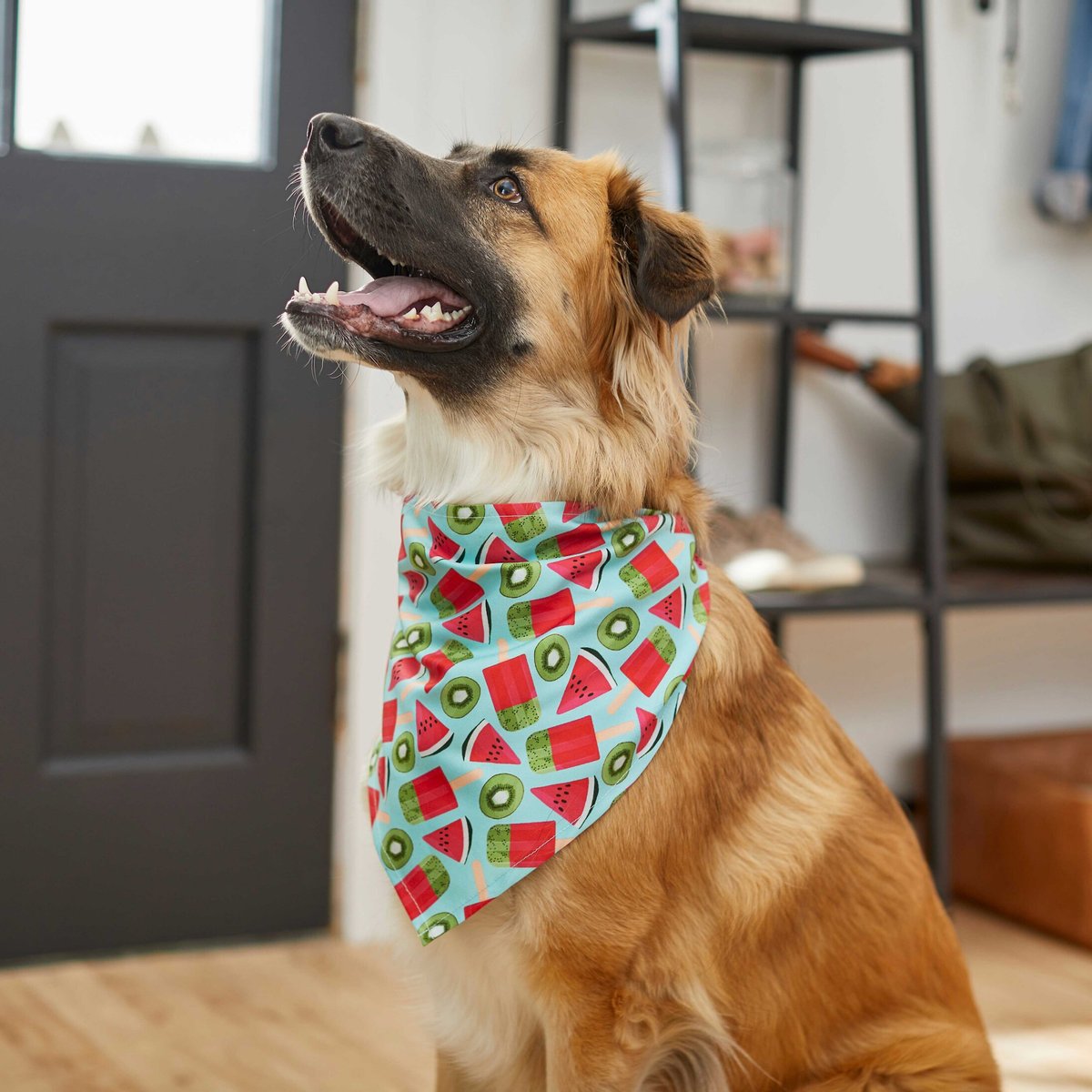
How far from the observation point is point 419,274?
5.16 feet

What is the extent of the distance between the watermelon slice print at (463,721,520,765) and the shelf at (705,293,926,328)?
3.78 feet

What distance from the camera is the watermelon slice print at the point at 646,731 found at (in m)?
1.45

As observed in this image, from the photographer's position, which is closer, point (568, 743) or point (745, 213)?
point (568, 743)

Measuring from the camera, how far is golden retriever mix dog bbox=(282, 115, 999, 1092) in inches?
56.2

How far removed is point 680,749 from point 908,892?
316mm

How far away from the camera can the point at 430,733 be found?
1.50 meters

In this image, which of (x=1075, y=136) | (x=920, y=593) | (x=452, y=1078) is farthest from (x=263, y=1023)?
(x=1075, y=136)

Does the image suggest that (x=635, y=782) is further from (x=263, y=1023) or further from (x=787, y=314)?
(x=787, y=314)

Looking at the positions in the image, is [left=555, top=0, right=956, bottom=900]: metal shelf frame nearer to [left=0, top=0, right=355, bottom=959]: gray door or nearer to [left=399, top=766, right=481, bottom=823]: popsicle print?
[left=0, top=0, right=355, bottom=959]: gray door

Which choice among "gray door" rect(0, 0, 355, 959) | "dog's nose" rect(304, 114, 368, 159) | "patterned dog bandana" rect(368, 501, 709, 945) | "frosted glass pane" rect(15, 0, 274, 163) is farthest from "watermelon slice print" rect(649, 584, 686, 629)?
"frosted glass pane" rect(15, 0, 274, 163)

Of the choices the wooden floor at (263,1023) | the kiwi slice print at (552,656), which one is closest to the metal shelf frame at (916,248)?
the wooden floor at (263,1023)

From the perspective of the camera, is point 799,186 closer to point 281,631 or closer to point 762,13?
point 762,13

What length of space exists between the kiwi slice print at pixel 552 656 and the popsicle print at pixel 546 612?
0.05 ft

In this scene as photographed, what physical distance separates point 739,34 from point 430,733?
145 centimetres
